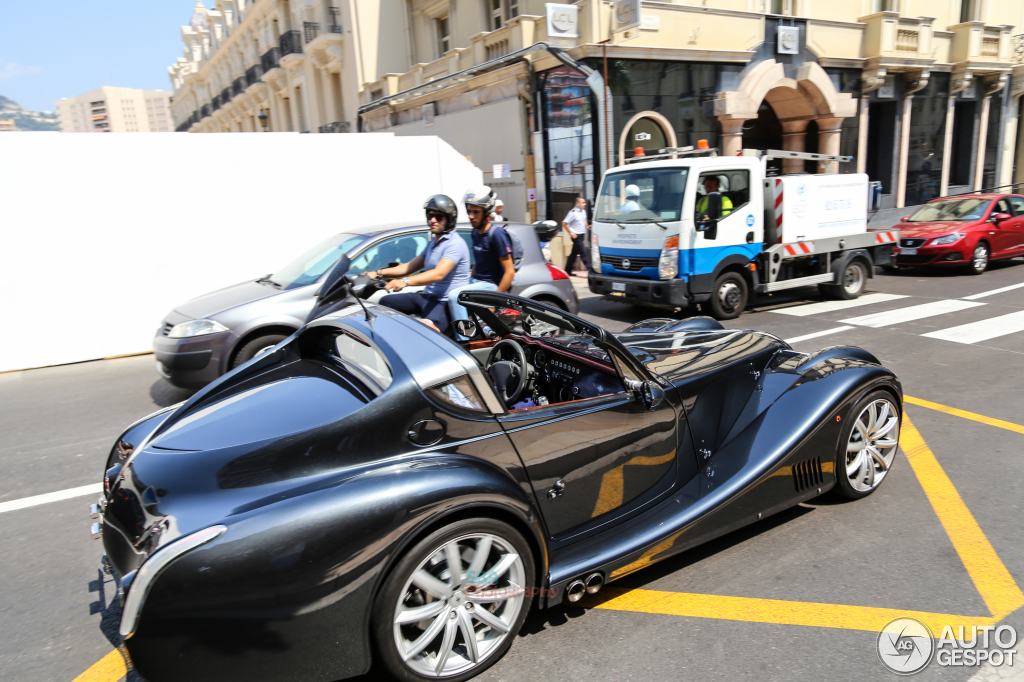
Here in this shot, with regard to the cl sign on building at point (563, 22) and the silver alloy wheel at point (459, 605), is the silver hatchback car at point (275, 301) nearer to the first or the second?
the silver alloy wheel at point (459, 605)

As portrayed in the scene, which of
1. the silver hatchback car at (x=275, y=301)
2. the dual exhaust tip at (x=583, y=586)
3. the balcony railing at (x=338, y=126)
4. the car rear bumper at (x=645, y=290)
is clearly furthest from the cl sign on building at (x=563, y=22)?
the dual exhaust tip at (x=583, y=586)

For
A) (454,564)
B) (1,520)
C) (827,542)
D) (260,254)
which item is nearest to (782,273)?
(827,542)

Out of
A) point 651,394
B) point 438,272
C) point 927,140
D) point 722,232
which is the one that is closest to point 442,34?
point 927,140

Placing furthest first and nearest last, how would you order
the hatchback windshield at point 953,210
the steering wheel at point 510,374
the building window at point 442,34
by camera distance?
the building window at point 442,34 < the hatchback windshield at point 953,210 < the steering wheel at point 510,374

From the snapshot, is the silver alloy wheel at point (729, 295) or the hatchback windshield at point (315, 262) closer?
the hatchback windshield at point (315, 262)

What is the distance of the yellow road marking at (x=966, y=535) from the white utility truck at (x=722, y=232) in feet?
15.3

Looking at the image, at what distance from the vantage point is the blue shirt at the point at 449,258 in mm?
5438

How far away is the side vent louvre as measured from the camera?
Result: 330 centimetres

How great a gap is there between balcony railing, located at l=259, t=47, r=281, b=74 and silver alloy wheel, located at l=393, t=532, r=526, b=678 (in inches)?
1272

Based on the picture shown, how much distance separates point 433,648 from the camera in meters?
2.37

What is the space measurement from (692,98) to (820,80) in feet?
16.0

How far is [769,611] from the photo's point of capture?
110 inches

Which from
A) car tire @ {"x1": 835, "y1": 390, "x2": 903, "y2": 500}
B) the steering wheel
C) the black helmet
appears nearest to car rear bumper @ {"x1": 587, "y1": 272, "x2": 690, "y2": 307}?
the black helmet

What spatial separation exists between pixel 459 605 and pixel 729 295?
7772 mm
